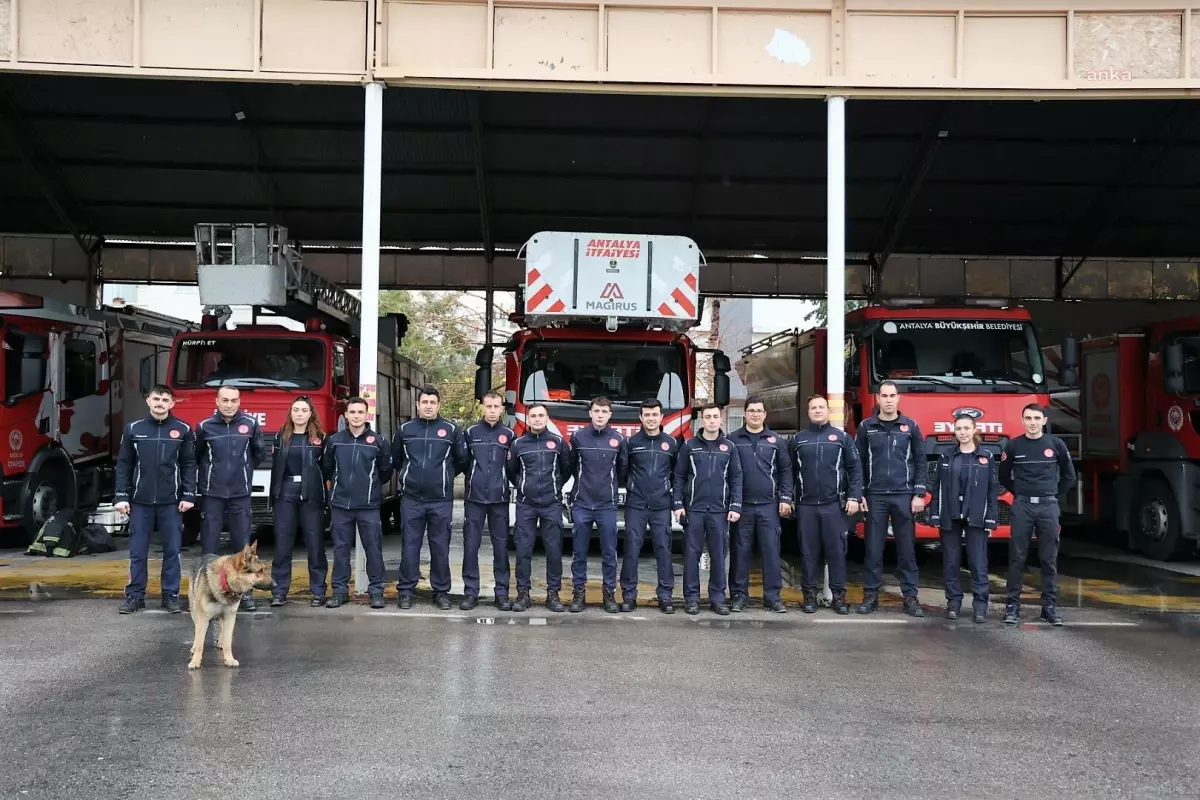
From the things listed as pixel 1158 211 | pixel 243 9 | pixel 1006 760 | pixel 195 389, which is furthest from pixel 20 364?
pixel 1158 211

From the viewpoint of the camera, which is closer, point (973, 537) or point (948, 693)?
point (948, 693)

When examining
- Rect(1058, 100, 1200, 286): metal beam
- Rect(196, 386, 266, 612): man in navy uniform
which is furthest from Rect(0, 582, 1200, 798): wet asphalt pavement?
Rect(1058, 100, 1200, 286): metal beam

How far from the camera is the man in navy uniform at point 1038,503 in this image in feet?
26.4

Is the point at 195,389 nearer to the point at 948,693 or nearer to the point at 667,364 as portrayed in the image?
the point at 667,364

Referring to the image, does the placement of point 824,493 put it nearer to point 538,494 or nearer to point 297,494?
point 538,494

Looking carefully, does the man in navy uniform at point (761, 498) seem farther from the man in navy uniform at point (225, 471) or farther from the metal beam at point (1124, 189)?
the metal beam at point (1124, 189)

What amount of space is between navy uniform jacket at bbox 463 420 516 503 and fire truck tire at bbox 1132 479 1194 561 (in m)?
8.05

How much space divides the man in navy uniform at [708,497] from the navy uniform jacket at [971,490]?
1.63 meters

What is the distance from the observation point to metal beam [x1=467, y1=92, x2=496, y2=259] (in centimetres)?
1491

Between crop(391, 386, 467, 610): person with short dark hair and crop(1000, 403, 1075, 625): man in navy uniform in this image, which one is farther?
crop(391, 386, 467, 610): person with short dark hair

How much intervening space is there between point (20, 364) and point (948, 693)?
1049 cm

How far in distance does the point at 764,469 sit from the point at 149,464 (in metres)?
4.82

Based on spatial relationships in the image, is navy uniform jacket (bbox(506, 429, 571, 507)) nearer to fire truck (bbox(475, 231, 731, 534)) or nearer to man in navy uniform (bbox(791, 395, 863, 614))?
fire truck (bbox(475, 231, 731, 534))

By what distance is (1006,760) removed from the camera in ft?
15.4
